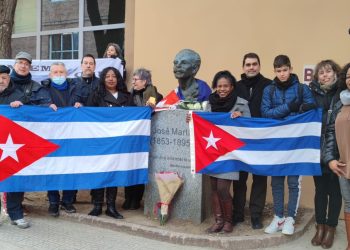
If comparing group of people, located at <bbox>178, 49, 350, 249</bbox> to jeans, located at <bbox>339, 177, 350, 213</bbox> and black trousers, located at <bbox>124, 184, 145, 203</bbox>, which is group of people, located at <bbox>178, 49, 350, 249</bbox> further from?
black trousers, located at <bbox>124, 184, 145, 203</bbox>

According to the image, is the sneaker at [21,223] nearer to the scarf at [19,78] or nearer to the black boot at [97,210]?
the black boot at [97,210]

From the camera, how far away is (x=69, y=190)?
18.5 feet

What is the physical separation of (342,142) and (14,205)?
11.9ft

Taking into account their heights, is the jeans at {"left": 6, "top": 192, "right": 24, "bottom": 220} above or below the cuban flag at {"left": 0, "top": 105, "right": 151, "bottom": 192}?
below

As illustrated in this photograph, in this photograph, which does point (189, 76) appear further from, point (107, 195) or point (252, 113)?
point (107, 195)

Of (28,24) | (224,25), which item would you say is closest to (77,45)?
(28,24)

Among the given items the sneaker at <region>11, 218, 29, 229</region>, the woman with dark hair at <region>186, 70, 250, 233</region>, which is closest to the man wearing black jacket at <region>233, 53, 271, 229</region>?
the woman with dark hair at <region>186, 70, 250, 233</region>

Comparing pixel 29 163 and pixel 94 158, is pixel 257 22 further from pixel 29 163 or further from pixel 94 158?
pixel 29 163

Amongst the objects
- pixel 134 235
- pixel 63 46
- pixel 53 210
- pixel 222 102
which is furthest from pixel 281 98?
pixel 63 46

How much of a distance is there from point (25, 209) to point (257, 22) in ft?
13.3

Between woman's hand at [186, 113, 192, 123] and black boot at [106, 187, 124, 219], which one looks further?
black boot at [106, 187, 124, 219]

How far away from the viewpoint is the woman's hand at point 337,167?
4.27 m

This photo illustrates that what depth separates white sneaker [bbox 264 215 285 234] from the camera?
16.3ft

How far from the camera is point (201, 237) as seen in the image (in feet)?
15.8
